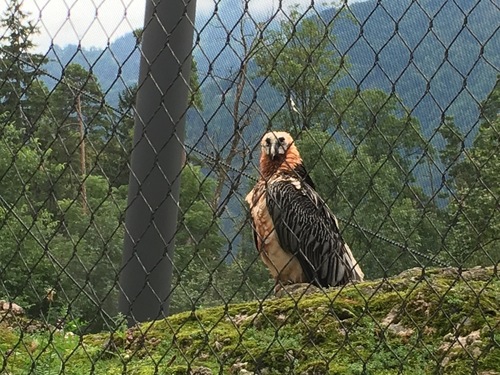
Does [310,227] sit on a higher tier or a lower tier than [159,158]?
higher

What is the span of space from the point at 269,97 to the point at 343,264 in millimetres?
1750

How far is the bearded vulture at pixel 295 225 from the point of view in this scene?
725 centimetres

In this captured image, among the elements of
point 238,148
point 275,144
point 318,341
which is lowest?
point 318,341

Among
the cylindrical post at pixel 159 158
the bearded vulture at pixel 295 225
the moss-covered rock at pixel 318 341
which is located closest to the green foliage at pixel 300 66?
the bearded vulture at pixel 295 225

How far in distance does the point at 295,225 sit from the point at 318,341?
11.1 ft

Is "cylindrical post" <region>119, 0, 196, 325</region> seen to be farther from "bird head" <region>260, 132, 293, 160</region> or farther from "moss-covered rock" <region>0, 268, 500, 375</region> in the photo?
"bird head" <region>260, 132, 293, 160</region>

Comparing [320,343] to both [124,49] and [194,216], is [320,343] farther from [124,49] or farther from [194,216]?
[194,216]

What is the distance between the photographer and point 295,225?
7.67 meters

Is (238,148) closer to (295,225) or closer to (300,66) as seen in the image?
(300,66)

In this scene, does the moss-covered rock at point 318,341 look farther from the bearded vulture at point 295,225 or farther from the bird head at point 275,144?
the bird head at point 275,144

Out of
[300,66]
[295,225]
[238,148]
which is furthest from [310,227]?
[238,148]

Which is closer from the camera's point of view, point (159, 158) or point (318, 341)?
point (318, 341)

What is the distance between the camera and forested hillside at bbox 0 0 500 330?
4.07 m

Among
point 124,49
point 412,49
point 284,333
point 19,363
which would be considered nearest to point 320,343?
point 284,333
